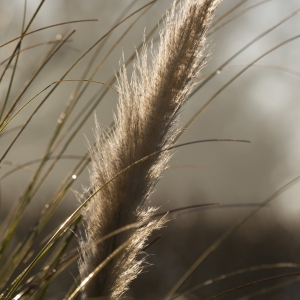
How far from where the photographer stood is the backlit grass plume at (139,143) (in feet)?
2.92

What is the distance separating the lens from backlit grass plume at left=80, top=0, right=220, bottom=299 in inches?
35.0

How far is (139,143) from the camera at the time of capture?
907mm

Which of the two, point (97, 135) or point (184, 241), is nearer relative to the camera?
point (97, 135)

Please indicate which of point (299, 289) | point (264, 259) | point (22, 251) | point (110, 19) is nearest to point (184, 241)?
point (264, 259)

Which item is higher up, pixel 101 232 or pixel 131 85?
pixel 131 85

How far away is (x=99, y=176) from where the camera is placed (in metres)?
0.95

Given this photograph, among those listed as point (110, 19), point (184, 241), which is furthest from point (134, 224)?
point (184, 241)

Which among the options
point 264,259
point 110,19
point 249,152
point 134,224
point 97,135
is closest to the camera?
point 134,224

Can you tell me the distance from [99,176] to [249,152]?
5.06 m

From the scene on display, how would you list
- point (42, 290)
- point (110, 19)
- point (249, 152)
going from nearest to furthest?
point (42, 290) < point (110, 19) < point (249, 152)

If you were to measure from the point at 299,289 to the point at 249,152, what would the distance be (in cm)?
154

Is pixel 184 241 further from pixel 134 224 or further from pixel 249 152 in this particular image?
pixel 134 224

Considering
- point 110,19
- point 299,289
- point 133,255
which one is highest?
point 110,19

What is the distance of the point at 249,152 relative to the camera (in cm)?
588
